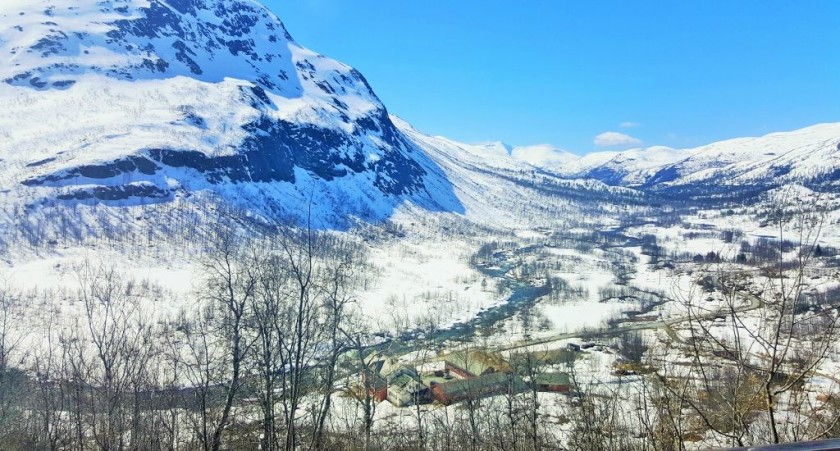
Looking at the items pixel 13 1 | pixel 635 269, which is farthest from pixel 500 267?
pixel 13 1

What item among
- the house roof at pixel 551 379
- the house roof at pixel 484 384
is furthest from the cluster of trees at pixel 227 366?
the house roof at pixel 551 379

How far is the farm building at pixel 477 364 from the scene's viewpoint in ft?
98.4

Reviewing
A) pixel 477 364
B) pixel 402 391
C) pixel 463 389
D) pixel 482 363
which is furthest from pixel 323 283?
pixel 477 364

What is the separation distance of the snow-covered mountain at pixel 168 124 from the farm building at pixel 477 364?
283 feet

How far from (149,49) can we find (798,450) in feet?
648

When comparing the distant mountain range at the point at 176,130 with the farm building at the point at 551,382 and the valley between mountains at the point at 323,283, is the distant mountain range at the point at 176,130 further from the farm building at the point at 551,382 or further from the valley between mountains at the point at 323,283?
the farm building at the point at 551,382

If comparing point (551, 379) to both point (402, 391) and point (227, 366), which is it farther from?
point (227, 366)

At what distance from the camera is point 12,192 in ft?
282

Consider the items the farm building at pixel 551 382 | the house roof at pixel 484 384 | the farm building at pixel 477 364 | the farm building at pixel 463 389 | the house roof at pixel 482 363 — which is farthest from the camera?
the farm building at pixel 551 382

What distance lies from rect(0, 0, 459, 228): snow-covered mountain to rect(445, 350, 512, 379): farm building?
86.3 m

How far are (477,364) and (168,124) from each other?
123 meters

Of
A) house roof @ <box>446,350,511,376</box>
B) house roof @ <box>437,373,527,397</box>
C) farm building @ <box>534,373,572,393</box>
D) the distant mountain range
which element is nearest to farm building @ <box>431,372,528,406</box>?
house roof @ <box>437,373,527,397</box>

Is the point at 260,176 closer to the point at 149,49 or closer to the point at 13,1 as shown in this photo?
the point at 149,49

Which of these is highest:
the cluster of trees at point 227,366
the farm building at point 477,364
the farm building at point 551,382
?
the cluster of trees at point 227,366
